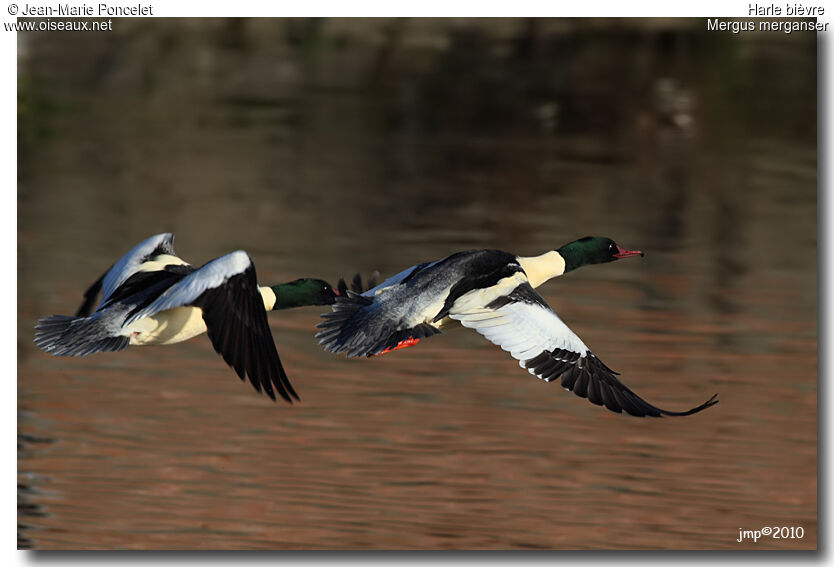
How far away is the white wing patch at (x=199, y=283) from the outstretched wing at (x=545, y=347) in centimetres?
59

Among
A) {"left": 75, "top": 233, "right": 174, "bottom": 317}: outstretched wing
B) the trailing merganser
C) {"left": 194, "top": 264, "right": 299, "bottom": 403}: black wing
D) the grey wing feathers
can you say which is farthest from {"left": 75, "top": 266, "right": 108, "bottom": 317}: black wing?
{"left": 194, "top": 264, "right": 299, "bottom": 403}: black wing

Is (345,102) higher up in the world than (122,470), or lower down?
higher up

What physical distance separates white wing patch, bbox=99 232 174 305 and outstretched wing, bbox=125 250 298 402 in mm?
466

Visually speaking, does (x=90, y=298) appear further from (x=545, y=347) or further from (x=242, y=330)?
(x=545, y=347)

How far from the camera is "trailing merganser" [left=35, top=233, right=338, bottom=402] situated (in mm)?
3830

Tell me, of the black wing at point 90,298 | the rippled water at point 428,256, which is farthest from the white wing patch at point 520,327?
the black wing at point 90,298

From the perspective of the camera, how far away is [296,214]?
7582 millimetres

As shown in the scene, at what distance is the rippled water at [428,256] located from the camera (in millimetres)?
4734

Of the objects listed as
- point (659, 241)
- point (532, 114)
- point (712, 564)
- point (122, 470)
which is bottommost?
point (712, 564)

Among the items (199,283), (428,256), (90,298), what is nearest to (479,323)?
(199,283)

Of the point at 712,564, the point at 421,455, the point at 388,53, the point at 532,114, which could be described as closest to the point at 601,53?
the point at 388,53

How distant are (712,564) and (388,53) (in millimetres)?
2839

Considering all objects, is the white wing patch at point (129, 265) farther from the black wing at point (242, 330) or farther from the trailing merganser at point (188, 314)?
the black wing at point (242, 330)

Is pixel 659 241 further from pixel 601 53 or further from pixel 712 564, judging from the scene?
pixel 712 564
